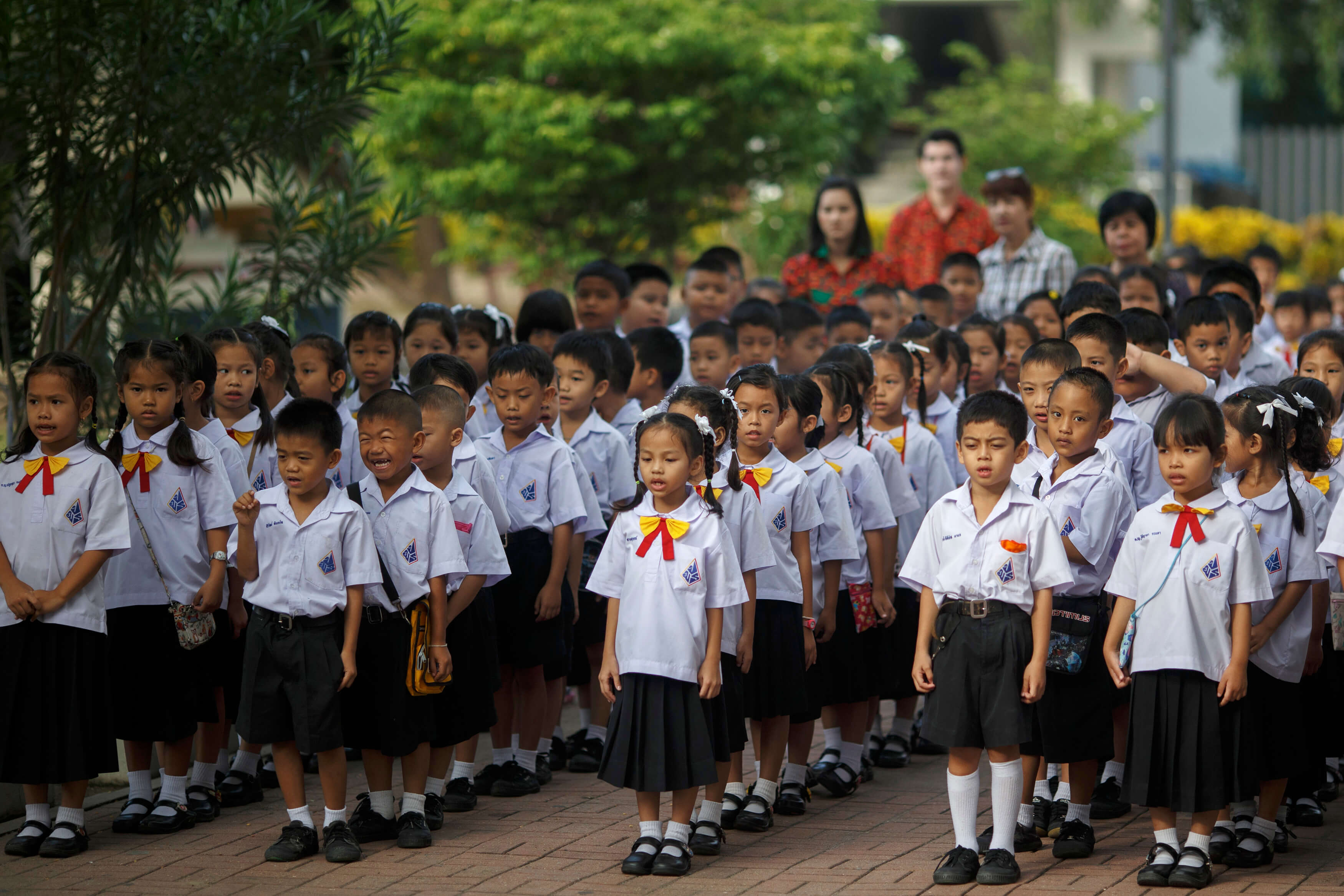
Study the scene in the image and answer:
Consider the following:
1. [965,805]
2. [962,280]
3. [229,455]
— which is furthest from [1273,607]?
[962,280]

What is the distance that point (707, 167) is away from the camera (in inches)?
592

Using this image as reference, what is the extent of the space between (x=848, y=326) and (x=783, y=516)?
2599 mm

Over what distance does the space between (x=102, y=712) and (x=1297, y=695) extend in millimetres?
3974

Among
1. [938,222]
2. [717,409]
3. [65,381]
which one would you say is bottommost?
[717,409]

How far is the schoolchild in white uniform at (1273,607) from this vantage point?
16.4ft

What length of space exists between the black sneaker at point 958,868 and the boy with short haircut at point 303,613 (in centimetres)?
189

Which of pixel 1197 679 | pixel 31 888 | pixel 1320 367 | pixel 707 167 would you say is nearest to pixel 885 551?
pixel 1197 679

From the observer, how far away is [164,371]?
18.2 ft

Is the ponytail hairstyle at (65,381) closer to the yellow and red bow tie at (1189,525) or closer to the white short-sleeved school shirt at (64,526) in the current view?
the white short-sleeved school shirt at (64,526)

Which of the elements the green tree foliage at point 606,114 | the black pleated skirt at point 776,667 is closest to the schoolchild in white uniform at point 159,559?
the black pleated skirt at point 776,667

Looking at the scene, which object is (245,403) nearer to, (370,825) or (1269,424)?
(370,825)

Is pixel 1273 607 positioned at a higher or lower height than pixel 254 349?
lower

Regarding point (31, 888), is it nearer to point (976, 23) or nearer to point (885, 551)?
point (885, 551)

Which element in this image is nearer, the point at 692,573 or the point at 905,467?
the point at 692,573
